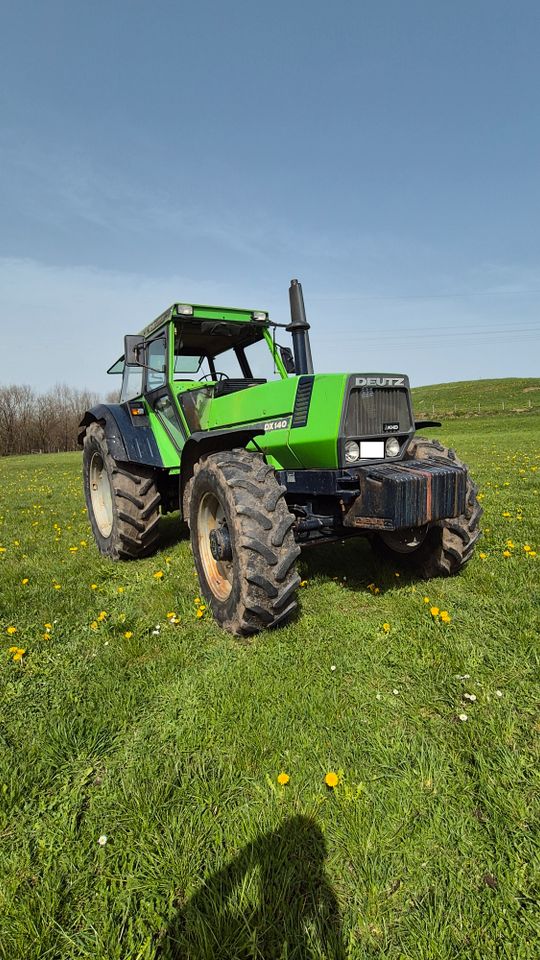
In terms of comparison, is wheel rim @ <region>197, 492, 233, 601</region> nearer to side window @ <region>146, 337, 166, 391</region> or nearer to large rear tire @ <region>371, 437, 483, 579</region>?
large rear tire @ <region>371, 437, 483, 579</region>

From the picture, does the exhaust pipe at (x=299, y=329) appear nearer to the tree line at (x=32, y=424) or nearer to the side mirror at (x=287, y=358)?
the side mirror at (x=287, y=358)

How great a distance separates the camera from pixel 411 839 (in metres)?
1.61

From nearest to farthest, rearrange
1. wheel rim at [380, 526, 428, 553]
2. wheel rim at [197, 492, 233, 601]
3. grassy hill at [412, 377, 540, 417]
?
wheel rim at [380, 526, 428, 553], wheel rim at [197, 492, 233, 601], grassy hill at [412, 377, 540, 417]

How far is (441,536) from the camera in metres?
3.51

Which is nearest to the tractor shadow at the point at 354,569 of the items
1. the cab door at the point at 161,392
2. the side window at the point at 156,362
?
the cab door at the point at 161,392

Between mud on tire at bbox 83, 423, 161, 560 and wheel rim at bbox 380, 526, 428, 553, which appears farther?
mud on tire at bbox 83, 423, 161, 560

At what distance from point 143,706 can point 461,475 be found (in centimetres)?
227

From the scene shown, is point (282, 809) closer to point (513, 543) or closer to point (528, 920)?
point (528, 920)

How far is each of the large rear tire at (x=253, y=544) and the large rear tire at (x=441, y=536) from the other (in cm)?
104

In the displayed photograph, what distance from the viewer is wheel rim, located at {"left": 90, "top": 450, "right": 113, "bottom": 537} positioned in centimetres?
567

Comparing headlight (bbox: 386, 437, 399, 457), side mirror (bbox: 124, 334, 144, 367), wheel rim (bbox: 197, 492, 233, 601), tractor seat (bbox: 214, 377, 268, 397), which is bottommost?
wheel rim (bbox: 197, 492, 233, 601)

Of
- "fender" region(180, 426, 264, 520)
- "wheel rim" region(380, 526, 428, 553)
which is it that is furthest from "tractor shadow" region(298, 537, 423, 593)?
"fender" region(180, 426, 264, 520)

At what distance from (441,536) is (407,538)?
283 millimetres

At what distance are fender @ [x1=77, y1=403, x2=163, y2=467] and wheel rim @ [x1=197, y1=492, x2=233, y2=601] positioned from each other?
959 mm
